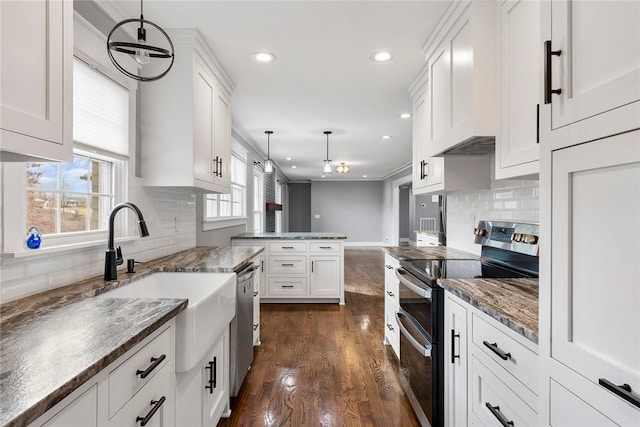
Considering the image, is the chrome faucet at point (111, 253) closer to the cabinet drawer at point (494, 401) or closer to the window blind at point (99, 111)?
the window blind at point (99, 111)

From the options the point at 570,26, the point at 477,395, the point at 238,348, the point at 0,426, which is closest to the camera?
the point at 0,426

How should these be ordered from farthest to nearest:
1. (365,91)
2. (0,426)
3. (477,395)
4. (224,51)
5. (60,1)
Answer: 1. (365,91)
2. (224,51)
3. (477,395)
4. (60,1)
5. (0,426)

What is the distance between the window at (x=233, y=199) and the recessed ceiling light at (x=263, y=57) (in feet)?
4.94

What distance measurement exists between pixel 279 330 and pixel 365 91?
8.41 ft

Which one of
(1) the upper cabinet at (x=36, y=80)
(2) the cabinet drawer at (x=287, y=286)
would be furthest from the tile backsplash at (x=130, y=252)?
(2) the cabinet drawer at (x=287, y=286)

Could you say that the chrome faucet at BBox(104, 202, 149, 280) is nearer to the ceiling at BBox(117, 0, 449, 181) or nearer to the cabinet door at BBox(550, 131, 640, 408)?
the ceiling at BBox(117, 0, 449, 181)

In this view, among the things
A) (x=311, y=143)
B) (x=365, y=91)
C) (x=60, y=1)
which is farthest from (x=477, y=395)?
(x=311, y=143)

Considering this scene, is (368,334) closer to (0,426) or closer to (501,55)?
(501,55)

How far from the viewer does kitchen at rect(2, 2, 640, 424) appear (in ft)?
2.19

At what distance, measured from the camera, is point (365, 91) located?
336 cm

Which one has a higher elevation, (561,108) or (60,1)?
(60,1)

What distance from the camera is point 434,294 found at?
5.59ft

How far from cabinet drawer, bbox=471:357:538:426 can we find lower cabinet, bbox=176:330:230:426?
116 centimetres

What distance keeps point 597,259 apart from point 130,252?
2251mm
